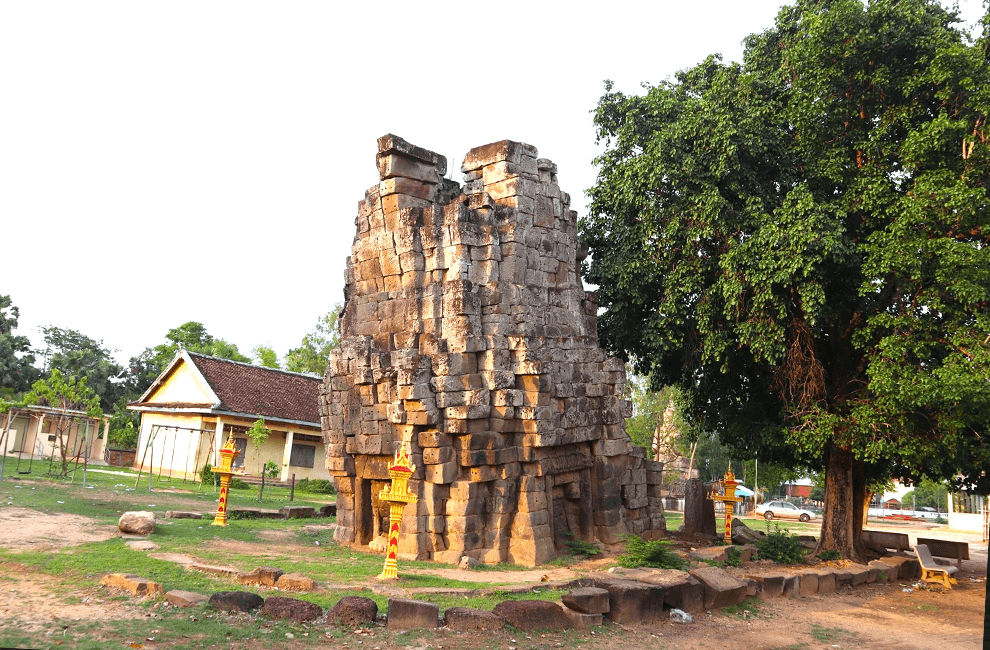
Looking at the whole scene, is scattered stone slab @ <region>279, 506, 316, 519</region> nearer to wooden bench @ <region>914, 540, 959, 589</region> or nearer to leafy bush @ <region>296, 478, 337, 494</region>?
leafy bush @ <region>296, 478, 337, 494</region>

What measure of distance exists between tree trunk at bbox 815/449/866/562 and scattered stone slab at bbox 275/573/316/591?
494 inches

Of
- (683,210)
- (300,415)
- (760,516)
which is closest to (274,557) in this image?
(683,210)

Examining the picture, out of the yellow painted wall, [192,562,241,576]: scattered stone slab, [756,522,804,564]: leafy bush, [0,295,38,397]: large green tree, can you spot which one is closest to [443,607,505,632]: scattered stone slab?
[192,562,241,576]: scattered stone slab

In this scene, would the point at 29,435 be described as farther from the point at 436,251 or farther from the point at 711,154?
the point at 711,154

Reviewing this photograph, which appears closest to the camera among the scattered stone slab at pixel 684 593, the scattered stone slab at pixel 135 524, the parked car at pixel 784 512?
the scattered stone slab at pixel 684 593

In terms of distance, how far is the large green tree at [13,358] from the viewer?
154 ft

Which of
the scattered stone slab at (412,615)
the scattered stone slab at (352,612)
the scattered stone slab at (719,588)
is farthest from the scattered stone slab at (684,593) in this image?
the scattered stone slab at (352,612)

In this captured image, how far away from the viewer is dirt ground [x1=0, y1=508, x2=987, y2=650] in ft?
27.1

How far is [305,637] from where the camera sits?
313 inches

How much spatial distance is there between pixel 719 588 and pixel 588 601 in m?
2.73

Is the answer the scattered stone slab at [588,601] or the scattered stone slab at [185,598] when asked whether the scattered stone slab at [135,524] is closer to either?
the scattered stone slab at [185,598]

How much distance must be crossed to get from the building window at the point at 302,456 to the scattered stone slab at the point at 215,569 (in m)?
23.1

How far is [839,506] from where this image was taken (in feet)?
56.5

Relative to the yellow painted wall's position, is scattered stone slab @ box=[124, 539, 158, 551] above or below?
below
